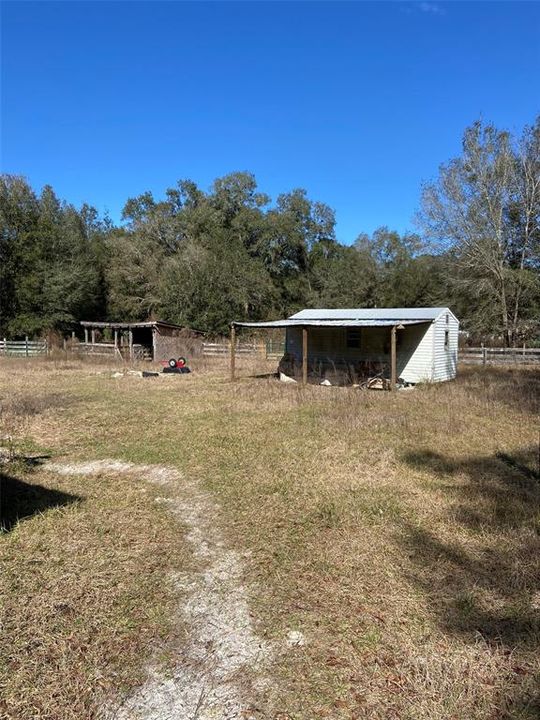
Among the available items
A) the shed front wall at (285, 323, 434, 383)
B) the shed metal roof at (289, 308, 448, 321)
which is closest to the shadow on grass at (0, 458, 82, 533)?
the shed front wall at (285, 323, 434, 383)

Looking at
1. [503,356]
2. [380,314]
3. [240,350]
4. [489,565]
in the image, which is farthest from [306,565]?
[240,350]

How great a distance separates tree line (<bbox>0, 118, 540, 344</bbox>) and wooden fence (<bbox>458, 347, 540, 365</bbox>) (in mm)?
3596

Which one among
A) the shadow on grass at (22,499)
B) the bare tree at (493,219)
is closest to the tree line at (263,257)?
the bare tree at (493,219)

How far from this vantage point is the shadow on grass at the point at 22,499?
4.46 metres

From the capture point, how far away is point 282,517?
456 cm

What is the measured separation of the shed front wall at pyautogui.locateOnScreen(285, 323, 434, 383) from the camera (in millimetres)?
16172

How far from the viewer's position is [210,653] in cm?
264

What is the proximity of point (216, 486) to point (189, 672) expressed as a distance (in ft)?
9.83

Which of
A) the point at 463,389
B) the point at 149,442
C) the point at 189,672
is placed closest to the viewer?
the point at 189,672

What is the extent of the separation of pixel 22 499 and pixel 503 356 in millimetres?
23441

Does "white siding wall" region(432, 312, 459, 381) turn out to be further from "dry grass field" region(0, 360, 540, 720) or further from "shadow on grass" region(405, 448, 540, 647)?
"shadow on grass" region(405, 448, 540, 647)

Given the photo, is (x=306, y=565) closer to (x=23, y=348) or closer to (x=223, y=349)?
(x=223, y=349)

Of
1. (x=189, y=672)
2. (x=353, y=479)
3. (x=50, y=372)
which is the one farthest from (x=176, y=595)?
(x=50, y=372)

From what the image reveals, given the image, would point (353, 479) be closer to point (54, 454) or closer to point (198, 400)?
point (54, 454)
